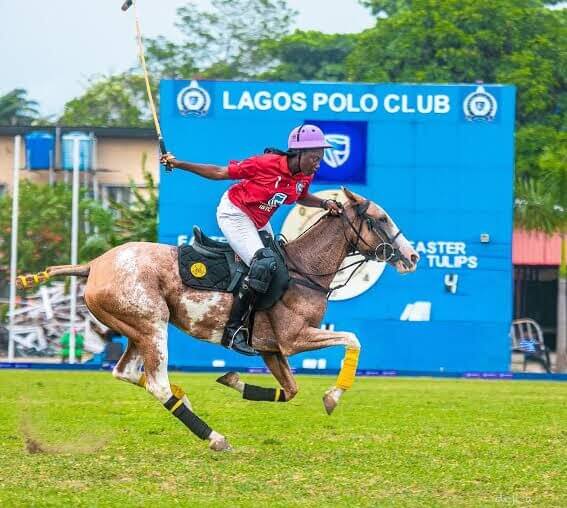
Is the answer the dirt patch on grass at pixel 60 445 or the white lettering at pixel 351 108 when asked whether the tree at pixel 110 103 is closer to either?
the white lettering at pixel 351 108

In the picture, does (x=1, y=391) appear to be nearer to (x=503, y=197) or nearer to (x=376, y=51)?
(x=503, y=197)

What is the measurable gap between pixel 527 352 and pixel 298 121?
8.28 metres

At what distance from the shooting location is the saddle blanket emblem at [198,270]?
11711 millimetres

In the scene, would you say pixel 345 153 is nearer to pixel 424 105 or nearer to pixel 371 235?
pixel 424 105

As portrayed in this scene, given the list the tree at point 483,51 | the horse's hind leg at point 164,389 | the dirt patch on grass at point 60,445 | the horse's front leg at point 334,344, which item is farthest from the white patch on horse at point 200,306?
the tree at point 483,51

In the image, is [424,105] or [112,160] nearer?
[424,105]

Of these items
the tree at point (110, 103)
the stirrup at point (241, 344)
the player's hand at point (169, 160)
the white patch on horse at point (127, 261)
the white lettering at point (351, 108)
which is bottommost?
the stirrup at point (241, 344)

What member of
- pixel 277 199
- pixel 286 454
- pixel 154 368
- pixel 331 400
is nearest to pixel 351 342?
pixel 331 400

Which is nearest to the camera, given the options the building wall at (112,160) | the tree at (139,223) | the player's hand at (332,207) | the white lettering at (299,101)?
the player's hand at (332,207)

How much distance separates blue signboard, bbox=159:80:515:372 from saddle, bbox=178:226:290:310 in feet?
54.6

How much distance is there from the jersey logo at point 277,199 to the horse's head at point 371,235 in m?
0.69

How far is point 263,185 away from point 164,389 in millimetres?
1964

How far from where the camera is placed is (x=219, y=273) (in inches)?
464

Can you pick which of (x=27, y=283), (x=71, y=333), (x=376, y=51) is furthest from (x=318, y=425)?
(x=376, y=51)
